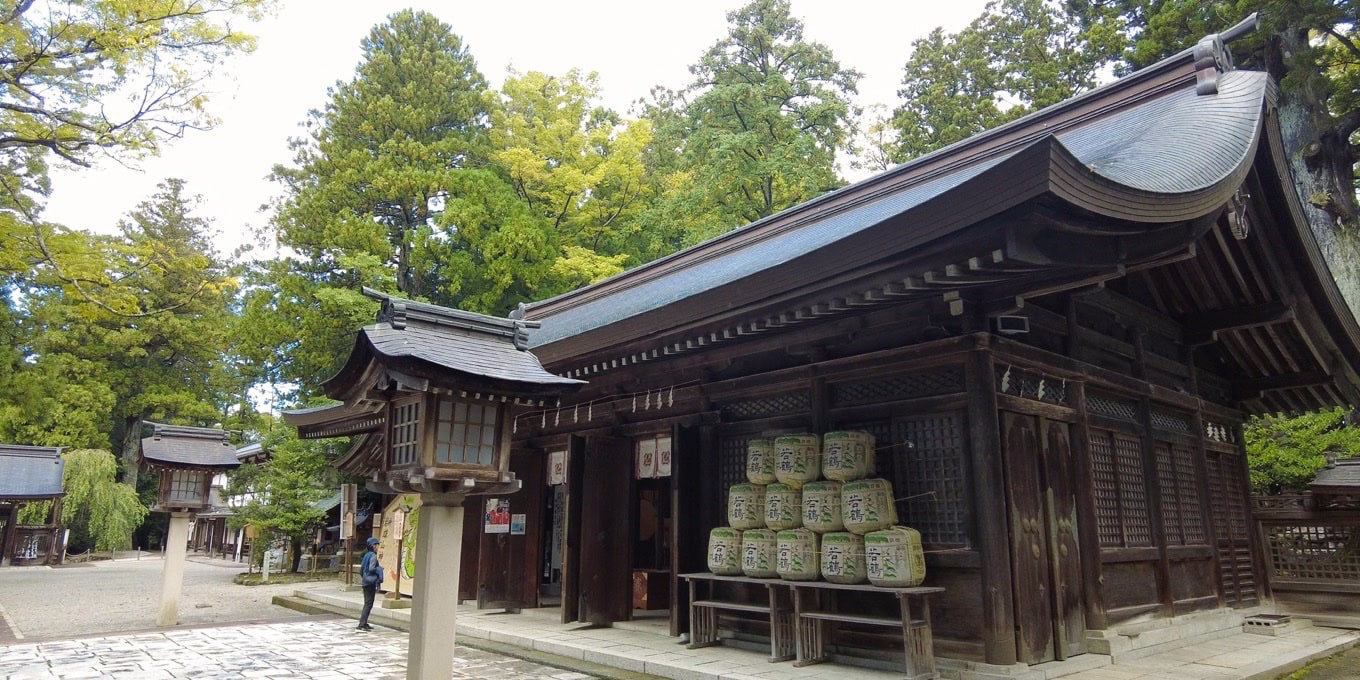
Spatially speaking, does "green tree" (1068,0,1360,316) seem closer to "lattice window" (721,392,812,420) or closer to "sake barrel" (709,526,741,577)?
"lattice window" (721,392,812,420)

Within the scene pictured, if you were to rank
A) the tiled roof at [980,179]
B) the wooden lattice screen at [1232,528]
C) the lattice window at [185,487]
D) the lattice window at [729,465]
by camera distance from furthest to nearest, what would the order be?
the lattice window at [185,487] → the wooden lattice screen at [1232,528] → the lattice window at [729,465] → the tiled roof at [980,179]

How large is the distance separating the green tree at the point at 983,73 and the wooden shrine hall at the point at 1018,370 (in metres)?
12.7

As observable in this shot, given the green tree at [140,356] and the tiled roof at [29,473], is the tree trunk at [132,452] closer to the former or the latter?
the green tree at [140,356]

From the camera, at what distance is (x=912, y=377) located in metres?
7.33

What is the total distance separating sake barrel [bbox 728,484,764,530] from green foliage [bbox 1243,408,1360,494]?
10.6 m

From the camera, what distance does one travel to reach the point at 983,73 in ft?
79.3

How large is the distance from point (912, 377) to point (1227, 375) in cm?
731

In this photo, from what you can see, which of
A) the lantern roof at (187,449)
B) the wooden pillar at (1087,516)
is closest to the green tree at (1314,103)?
the wooden pillar at (1087,516)

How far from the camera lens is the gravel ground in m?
12.3

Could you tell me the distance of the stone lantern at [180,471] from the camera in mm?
12617

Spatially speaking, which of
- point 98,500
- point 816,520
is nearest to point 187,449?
point 816,520

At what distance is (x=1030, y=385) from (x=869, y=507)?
2054 mm

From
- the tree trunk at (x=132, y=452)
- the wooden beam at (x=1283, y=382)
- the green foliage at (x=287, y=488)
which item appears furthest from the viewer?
the tree trunk at (x=132, y=452)

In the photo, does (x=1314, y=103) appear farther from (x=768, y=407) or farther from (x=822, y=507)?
(x=822, y=507)
